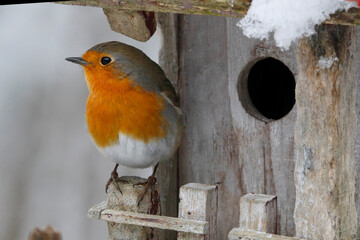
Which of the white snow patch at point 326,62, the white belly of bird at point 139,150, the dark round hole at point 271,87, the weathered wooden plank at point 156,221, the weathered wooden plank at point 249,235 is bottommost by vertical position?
the weathered wooden plank at point 249,235

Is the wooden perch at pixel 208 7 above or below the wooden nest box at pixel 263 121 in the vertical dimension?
above

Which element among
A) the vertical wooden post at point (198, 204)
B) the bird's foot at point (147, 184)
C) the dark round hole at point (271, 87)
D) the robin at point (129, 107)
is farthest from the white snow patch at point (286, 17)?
the dark round hole at point (271, 87)

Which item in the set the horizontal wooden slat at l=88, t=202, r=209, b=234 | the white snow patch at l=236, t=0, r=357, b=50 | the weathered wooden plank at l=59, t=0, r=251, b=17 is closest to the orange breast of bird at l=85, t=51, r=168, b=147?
the horizontal wooden slat at l=88, t=202, r=209, b=234

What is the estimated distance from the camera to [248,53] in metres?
3.02

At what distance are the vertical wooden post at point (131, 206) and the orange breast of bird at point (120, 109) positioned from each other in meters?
0.20

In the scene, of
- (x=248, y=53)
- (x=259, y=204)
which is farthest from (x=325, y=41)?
(x=248, y=53)

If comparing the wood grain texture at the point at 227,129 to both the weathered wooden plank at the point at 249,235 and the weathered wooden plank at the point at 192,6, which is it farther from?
the weathered wooden plank at the point at 192,6

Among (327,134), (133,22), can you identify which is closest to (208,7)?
(327,134)

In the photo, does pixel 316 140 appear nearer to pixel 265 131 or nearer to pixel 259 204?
pixel 259 204

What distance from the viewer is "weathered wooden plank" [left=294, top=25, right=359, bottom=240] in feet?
7.34

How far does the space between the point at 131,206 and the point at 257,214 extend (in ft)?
1.94

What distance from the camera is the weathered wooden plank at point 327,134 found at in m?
2.24

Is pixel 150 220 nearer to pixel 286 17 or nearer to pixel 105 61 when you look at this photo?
pixel 105 61

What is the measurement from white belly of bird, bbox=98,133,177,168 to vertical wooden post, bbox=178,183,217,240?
0.30m
